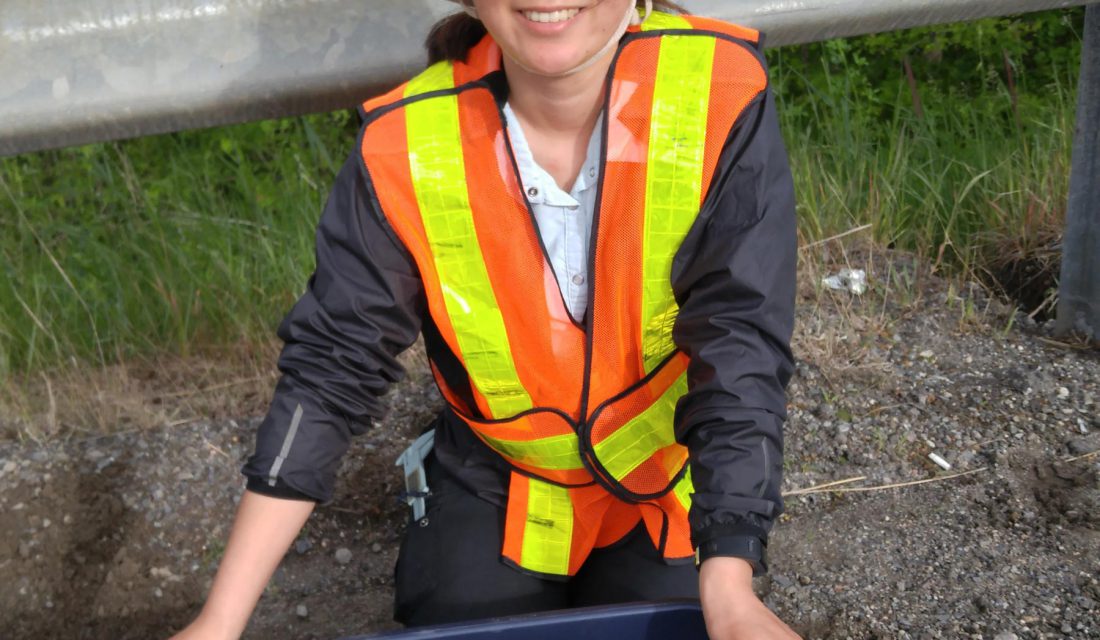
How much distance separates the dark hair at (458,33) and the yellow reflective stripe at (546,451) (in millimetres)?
636

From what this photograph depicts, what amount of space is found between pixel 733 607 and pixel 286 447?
67 cm

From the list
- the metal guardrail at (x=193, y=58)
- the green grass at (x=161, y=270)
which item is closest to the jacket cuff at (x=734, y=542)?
the metal guardrail at (x=193, y=58)

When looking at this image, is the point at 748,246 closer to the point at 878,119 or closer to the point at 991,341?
the point at 991,341

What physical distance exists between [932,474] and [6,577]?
1889mm

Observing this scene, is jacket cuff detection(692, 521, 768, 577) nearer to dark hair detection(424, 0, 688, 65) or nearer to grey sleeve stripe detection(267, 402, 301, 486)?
grey sleeve stripe detection(267, 402, 301, 486)

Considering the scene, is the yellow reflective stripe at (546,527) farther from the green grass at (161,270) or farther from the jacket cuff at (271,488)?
the green grass at (161,270)

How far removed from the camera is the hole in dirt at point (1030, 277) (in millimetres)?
2885

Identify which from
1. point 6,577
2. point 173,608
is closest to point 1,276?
point 6,577

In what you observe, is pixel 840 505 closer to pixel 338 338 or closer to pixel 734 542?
pixel 734 542

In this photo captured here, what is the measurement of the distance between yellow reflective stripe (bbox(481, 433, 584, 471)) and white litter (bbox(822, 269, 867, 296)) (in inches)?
47.6

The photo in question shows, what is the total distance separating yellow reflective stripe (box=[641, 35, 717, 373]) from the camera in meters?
1.73

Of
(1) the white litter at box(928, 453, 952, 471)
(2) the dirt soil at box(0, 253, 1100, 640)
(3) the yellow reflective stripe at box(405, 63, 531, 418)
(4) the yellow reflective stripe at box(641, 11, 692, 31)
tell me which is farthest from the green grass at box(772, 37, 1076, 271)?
(3) the yellow reflective stripe at box(405, 63, 531, 418)

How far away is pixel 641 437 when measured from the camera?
1950 mm

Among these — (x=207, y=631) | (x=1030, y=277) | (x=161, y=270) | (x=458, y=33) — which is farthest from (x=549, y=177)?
(x=161, y=270)
